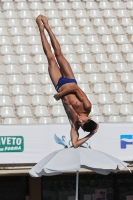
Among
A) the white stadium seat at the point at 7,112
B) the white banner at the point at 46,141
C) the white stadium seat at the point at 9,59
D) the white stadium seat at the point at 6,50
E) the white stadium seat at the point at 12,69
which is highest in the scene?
the white stadium seat at the point at 6,50

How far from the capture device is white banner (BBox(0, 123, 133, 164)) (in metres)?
10.6

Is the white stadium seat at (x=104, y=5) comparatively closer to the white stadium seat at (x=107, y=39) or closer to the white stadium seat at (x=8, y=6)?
the white stadium seat at (x=107, y=39)

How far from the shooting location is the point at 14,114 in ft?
42.7

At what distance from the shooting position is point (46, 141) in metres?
10.8

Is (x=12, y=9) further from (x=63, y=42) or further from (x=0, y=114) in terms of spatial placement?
(x=0, y=114)

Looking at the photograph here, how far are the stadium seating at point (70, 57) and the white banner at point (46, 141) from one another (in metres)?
1.95

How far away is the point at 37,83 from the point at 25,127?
11.2ft

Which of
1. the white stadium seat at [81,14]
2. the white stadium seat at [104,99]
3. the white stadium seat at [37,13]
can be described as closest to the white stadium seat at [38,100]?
the white stadium seat at [104,99]

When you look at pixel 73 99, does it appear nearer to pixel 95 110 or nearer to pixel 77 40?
pixel 95 110

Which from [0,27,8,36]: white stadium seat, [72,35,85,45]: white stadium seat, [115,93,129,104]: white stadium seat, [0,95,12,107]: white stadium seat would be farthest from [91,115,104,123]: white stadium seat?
[0,27,8,36]: white stadium seat

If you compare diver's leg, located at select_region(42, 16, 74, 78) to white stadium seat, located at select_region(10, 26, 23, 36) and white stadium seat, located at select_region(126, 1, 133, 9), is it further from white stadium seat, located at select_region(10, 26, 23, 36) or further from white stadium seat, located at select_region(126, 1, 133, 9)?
white stadium seat, located at select_region(126, 1, 133, 9)

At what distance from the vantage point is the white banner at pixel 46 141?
10.6 metres

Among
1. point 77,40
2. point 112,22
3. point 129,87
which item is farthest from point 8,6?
point 129,87

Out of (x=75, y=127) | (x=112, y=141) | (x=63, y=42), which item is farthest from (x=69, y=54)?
(x=75, y=127)
